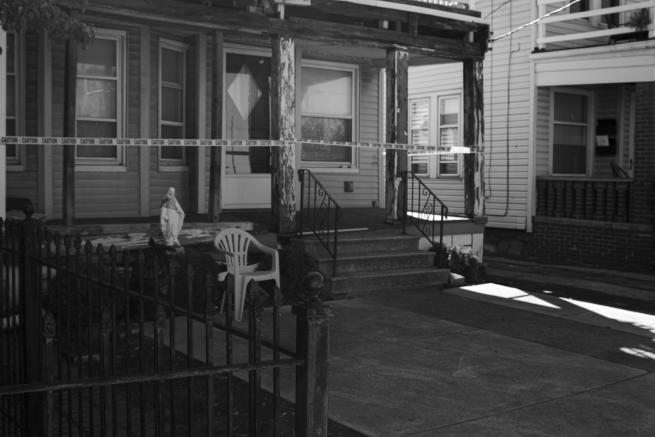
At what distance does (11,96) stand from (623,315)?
850 centimetres

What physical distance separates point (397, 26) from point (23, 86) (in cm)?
562

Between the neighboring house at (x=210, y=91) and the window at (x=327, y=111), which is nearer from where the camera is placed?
the neighboring house at (x=210, y=91)

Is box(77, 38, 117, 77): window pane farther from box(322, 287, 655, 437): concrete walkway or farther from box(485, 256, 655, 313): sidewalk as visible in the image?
box(485, 256, 655, 313): sidewalk

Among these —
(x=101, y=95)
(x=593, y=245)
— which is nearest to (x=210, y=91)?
(x=101, y=95)

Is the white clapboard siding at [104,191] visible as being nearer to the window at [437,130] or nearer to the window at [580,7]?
the window at [437,130]

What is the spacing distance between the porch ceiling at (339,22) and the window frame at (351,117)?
3.85ft

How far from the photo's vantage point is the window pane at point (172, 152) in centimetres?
1201

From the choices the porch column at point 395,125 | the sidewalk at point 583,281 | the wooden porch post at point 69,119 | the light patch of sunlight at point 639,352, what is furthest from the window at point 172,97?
the light patch of sunlight at point 639,352

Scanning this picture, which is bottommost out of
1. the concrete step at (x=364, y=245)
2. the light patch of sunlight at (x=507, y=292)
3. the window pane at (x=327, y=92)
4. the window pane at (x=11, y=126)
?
the light patch of sunlight at (x=507, y=292)

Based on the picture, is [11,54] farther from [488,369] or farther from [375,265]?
[488,369]

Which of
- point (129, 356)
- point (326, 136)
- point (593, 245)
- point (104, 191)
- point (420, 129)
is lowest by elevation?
point (593, 245)

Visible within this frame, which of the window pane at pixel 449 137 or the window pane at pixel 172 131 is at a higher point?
the window pane at pixel 449 137

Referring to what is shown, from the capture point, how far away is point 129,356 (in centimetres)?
374

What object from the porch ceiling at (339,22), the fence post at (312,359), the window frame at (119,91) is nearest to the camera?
the fence post at (312,359)
